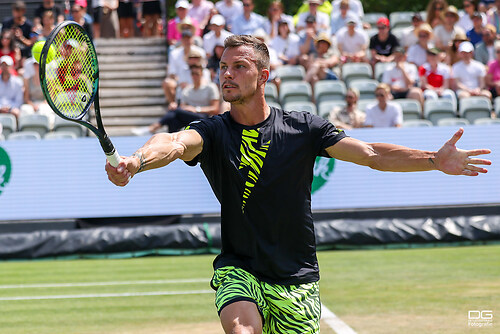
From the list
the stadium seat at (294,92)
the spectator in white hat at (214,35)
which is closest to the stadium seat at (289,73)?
the stadium seat at (294,92)

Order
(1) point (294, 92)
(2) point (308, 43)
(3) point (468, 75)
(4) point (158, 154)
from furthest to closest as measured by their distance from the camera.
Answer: (2) point (308, 43) → (3) point (468, 75) → (1) point (294, 92) → (4) point (158, 154)

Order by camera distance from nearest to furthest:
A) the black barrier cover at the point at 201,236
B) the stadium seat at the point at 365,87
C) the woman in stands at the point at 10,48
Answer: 1. the black barrier cover at the point at 201,236
2. the stadium seat at the point at 365,87
3. the woman in stands at the point at 10,48

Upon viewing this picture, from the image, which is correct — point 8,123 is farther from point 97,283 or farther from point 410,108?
point 410,108

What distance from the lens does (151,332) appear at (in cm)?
714

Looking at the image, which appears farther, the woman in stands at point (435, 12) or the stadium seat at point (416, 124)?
the woman in stands at point (435, 12)

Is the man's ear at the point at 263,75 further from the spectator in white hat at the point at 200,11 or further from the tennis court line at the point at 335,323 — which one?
the spectator in white hat at the point at 200,11

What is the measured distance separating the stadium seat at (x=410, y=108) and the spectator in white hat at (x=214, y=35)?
3.71 metres

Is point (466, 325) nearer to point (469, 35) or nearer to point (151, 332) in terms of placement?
point (151, 332)

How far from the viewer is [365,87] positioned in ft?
51.8

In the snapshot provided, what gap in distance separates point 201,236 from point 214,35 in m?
5.16

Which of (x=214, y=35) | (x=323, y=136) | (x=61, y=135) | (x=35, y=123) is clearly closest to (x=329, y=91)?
(x=214, y=35)

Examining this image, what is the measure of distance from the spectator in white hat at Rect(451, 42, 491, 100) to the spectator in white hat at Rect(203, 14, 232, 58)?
451 cm

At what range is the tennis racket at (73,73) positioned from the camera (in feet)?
13.8

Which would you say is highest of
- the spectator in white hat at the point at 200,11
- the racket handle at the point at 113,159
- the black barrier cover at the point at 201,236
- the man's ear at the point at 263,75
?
the man's ear at the point at 263,75
